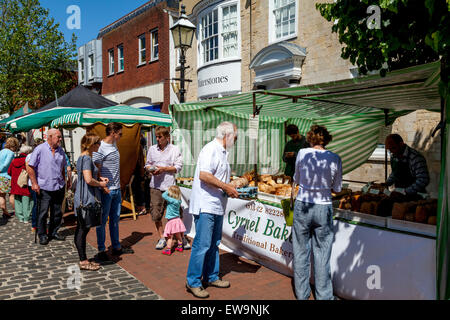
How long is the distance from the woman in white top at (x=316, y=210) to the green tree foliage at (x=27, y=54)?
20.1 metres

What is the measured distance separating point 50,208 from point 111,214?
60.9 inches

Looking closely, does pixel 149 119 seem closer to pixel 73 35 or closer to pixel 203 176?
pixel 203 176

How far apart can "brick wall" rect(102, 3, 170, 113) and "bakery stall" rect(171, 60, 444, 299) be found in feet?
36.1

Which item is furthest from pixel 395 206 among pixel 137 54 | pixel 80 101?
pixel 137 54

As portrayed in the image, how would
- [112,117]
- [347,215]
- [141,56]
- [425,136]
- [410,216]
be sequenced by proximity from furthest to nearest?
1. [141,56]
2. [425,136]
3. [112,117]
4. [347,215]
5. [410,216]

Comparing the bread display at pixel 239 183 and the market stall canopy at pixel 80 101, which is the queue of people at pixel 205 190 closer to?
the bread display at pixel 239 183

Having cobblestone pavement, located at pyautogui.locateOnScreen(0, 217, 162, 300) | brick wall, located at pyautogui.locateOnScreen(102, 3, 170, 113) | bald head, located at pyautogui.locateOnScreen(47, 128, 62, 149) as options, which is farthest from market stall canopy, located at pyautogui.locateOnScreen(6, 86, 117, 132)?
brick wall, located at pyautogui.locateOnScreen(102, 3, 170, 113)

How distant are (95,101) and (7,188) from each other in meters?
3.27

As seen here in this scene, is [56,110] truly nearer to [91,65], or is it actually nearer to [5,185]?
[5,185]

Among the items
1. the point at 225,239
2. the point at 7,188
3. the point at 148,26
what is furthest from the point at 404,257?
the point at 148,26

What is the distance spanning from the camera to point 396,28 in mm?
2957

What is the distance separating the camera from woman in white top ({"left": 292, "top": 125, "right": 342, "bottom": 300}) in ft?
11.8

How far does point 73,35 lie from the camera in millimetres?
21719

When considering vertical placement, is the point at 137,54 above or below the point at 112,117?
above
